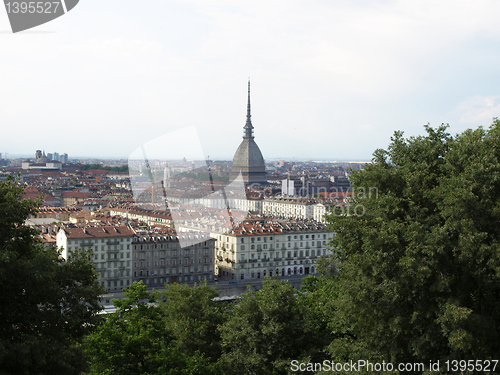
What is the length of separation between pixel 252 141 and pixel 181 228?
86.4 metres

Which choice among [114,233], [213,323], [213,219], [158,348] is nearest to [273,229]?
[213,219]

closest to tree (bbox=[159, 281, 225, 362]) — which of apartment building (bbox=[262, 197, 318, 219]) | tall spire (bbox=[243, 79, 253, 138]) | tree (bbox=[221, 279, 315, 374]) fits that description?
tree (bbox=[221, 279, 315, 374])

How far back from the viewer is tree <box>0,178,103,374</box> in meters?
8.78

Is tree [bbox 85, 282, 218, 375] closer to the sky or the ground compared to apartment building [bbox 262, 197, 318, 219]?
closer to the sky

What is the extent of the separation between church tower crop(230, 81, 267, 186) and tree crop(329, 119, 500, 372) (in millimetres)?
106157

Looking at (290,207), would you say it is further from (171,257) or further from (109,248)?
(109,248)

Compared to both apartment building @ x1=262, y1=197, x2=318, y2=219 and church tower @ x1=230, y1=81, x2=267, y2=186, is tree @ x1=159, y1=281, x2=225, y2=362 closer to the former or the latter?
apartment building @ x1=262, y1=197, x2=318, y2=219

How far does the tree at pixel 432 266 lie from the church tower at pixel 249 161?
4179 inches

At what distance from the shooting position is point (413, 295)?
1150 centimetres

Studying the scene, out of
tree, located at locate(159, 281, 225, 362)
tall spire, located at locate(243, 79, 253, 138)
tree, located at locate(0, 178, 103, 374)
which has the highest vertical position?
tall spire, located at locate(243, 79, 253, 138)

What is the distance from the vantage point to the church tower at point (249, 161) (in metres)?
121

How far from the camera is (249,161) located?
12281cm

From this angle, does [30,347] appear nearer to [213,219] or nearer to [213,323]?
[213,323]

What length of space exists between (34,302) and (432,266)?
268 inches
